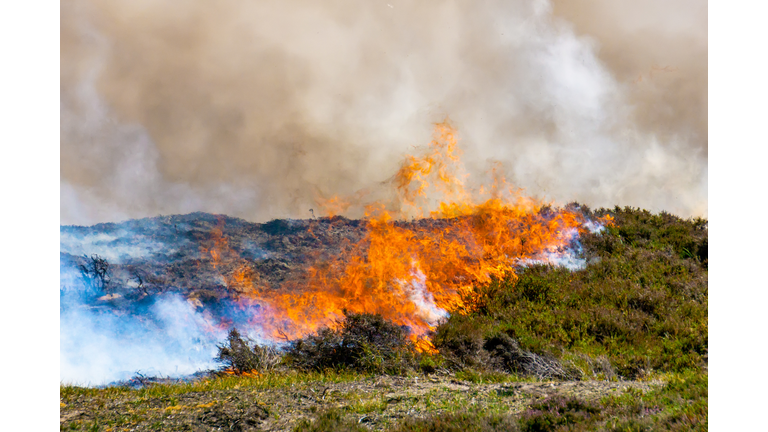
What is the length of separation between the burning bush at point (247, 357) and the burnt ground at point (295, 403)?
1505 millimetres

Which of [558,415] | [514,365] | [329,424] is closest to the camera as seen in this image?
[558,415]

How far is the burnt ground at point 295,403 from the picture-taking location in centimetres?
570

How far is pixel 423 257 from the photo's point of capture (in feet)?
41.9

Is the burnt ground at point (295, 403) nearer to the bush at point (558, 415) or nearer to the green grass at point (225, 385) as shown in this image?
the green grass at point (225, 385)

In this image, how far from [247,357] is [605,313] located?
762cm

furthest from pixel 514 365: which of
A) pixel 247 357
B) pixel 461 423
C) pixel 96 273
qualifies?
pixel 96 273

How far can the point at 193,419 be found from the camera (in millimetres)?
5730

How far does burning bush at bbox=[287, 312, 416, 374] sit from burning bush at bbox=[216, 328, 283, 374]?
359 millimetres

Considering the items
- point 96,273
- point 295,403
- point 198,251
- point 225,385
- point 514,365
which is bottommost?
point 295,403

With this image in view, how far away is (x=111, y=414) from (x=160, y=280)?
6.23 metres

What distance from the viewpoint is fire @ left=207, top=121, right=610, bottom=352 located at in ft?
35.3

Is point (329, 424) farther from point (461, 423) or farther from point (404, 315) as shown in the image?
point (404, 315)
